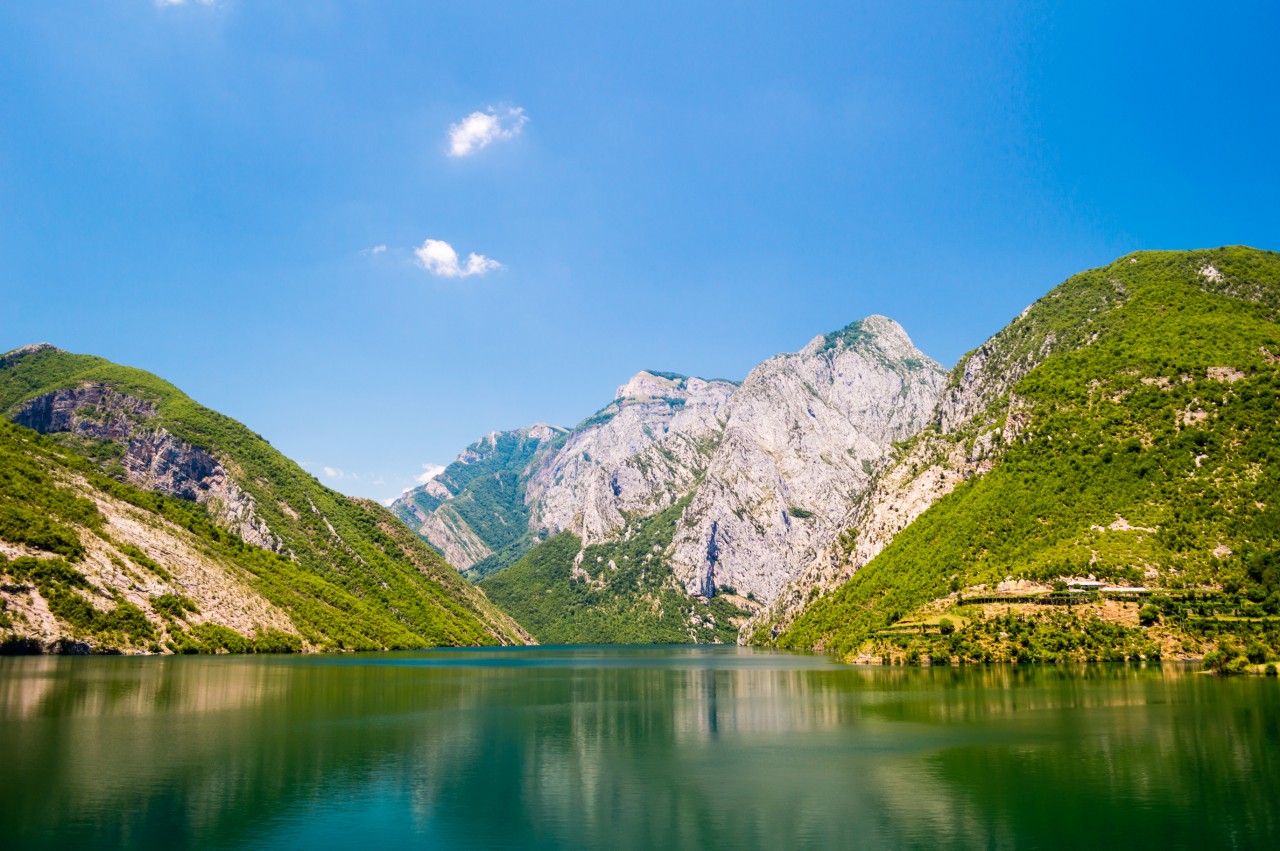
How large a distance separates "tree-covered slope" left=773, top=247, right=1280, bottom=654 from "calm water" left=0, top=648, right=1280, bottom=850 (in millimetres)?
36195

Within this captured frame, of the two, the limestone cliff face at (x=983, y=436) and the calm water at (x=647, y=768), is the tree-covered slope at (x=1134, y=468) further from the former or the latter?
the calm water at (x=647, y=768)

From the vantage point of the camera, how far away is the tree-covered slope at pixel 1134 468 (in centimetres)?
10412

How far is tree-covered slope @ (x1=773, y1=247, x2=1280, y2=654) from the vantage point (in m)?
104

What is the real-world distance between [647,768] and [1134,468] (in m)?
111

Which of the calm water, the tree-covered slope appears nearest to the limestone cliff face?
the tree-covered slope

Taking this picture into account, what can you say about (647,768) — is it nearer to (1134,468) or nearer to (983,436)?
(1134,468)

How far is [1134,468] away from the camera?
4749 inches

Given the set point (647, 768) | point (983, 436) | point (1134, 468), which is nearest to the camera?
point (647, 768)

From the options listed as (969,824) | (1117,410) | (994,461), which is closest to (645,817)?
(969,824)

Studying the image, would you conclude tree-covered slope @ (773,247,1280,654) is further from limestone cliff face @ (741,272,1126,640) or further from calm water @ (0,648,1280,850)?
calm water @ (0,648,1280,850)

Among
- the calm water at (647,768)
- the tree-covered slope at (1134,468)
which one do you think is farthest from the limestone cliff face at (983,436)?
the calm water at (647,768)

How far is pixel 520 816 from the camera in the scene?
105 feet

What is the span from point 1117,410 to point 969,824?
128342 millimetres

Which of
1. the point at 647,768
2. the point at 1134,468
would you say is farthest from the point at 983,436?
the point at 647,768
